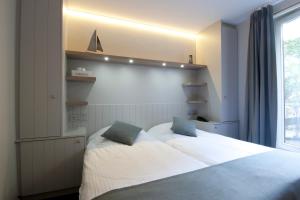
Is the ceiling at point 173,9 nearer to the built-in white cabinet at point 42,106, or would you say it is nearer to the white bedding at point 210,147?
the built-in white cabinet at point 42,106

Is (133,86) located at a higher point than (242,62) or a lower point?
lower

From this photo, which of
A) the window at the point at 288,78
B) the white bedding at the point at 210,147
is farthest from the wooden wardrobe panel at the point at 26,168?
the window at the point at 288,78

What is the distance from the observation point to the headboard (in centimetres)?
274

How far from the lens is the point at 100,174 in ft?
4.56

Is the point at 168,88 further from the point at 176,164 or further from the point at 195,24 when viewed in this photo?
the point at 176,164

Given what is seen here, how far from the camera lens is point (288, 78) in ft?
8.30

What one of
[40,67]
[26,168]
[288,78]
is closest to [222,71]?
[288,78]

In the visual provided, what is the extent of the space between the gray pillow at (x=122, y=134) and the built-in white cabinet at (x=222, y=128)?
134 cm

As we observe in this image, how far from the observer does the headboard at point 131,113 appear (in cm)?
274

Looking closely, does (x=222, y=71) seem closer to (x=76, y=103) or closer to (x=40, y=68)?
(x=76, y=103)

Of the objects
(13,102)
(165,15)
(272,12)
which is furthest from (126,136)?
(272,12)

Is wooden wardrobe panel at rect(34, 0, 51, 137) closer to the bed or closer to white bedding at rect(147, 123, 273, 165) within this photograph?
the bed

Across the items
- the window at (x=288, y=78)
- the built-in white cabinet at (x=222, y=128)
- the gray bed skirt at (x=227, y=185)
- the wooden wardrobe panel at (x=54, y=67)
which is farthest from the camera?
the built-in white cabinet at (x=222, y=128)

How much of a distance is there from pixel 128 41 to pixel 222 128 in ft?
7.54
